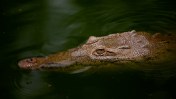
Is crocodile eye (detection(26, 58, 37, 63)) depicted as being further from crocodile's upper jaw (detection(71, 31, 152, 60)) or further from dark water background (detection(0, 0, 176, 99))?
crocodile's upper jaw (detection(71, 31, 152, 60))

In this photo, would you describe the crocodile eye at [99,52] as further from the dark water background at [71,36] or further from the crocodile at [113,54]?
the dark water background at [71,36]

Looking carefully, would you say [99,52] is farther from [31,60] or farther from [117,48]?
[31,60]

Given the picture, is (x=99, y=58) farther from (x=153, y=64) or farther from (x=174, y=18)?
(x=174, y=18)

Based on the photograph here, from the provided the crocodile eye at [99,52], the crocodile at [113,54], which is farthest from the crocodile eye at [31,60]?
the crocodile eye at [99,52]

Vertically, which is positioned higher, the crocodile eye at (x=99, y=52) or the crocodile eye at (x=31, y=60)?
the crocodile eye at (x=99, y=52)

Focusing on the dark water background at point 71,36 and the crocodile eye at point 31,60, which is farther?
the crocodile eye at point 31,60

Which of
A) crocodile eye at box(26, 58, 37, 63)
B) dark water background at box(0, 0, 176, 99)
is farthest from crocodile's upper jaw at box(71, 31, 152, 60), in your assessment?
crocodile eye at box(26, 58, 37, 63)

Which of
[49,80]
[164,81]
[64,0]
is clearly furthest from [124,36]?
[64,0]
